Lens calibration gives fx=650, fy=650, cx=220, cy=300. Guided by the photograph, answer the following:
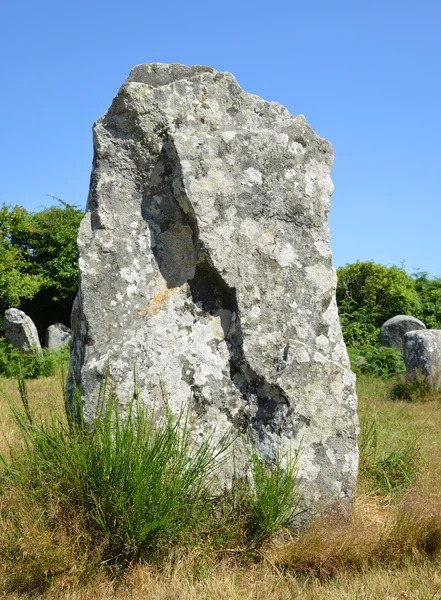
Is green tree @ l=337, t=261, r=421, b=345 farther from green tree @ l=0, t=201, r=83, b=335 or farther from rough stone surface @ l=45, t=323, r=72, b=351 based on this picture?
green tree @ l=0, t=201, r=83, b=335

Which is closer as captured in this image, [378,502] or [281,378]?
[281,378]

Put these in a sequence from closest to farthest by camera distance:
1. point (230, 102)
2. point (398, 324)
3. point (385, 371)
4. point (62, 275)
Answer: point (230, 102) < point (385, 371) < point (398, 324) < point (62, 275)

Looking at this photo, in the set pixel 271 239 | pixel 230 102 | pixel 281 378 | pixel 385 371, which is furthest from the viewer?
pixel 385 371

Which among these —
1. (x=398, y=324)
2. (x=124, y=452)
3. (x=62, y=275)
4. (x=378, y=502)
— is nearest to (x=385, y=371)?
(x=398, y=324)

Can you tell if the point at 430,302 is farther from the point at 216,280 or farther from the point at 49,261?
the point at 216,280

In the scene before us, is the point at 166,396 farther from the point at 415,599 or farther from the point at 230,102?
the point at 230,102

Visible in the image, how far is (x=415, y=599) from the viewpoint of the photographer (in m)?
3.47

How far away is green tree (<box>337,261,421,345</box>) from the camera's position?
18.3 m

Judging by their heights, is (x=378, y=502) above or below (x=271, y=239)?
below

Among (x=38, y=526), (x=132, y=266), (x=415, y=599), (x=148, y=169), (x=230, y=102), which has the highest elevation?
(x=230, y=102)

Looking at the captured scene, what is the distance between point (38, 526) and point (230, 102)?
309 centimetres

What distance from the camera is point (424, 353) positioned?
10.3 m

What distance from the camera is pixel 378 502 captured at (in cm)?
464

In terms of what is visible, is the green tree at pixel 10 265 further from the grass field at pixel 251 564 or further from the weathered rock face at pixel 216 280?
the grass field at pixel 251 564
